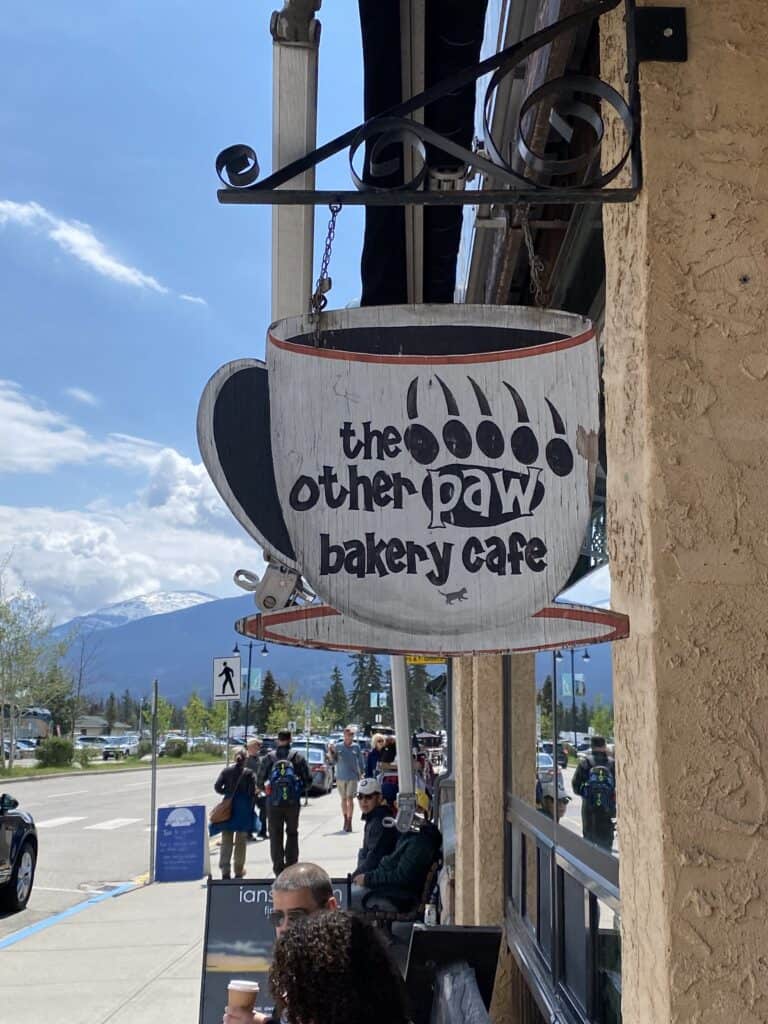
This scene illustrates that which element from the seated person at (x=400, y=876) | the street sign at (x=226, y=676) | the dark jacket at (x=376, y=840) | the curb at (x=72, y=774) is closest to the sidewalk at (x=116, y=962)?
the dark jacket at (x=376, y=840)

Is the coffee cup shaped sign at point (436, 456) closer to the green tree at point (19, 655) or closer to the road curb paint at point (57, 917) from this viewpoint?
the road curb paint at point (57, 917)

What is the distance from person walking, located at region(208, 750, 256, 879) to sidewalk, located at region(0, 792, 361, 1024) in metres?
0.46

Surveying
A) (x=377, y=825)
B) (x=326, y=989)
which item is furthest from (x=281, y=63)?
(x=377, y=825)

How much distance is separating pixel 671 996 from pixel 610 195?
153 centimetres

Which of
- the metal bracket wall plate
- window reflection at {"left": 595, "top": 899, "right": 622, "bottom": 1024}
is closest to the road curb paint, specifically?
window reflection at {"left": 595, "top": 899, "right": 622, "bottom": 1024}

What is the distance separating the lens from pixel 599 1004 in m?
3.47

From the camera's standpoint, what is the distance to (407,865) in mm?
5688

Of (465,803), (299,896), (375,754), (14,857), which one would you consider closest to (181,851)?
(14,857)

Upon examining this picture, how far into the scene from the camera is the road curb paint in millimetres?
8937

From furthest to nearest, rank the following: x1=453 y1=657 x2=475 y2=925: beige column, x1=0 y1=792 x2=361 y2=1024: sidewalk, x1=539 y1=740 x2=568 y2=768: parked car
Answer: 1. x1=453 y1=657 x2=475 y2=925: beige column
2. x1=0 y1=792 x2=361 y2=1024: sidewalk
3. x1=539 y1=740 x2=568 y2=768: parked car

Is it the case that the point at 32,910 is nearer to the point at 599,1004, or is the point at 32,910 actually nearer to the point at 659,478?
the point at 599,1004

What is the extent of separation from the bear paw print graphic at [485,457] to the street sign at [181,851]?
1064cm

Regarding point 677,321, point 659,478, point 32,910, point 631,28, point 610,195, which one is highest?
point 631,28

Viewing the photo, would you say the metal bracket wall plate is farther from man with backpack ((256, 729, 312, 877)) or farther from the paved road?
man with backpack ((256, 729, 312, 877))
